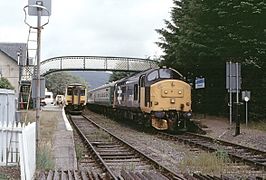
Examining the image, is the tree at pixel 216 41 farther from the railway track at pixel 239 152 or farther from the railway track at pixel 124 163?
the railway track at pixel 124 163

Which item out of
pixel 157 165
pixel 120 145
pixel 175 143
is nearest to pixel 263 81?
pixel 175 143

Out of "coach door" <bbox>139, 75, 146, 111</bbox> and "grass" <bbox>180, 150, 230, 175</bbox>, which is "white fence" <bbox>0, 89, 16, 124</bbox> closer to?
"grass" <bbox>180, 150, 230, 175</bbox>

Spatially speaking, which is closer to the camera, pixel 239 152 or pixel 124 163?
pixel 124 163

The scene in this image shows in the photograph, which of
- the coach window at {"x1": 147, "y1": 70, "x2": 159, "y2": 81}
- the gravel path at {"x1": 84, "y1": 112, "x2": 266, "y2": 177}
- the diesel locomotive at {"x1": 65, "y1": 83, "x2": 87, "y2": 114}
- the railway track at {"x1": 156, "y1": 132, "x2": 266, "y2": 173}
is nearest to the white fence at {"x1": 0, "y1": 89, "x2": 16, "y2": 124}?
the gravel path at {"x1": 84, "y1": 112, "x2": 266, "y2": 177}

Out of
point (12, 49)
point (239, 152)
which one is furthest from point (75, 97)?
point (239, 152)

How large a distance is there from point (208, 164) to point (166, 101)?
1061cm

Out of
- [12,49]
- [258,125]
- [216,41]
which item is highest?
[12,49]

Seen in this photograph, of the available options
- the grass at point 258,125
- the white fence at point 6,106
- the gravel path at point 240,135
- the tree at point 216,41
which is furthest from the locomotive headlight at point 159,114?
the white fence at point 6,106

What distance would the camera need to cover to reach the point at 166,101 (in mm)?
21906

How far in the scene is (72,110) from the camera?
4988 centimetres

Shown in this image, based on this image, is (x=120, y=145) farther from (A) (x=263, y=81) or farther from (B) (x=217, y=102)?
(B) (x=217, y=102)

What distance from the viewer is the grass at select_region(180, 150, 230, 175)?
10.8 meters

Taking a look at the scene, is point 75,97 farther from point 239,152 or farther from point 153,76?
point 239,152

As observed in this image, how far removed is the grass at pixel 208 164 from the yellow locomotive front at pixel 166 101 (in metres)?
9.26
